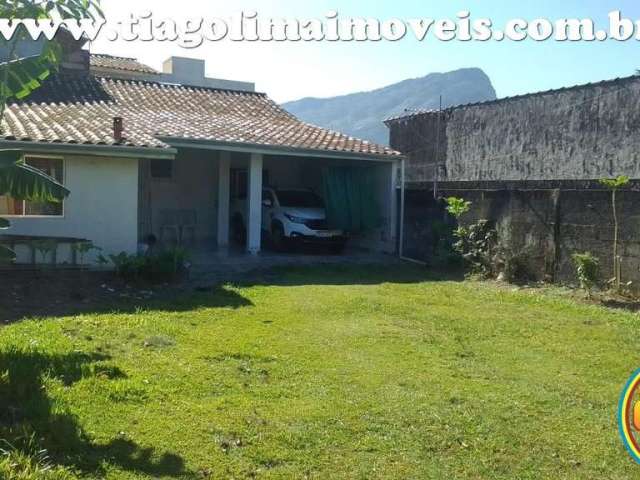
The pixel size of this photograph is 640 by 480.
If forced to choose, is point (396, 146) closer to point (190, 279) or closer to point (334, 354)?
point (190, 279)

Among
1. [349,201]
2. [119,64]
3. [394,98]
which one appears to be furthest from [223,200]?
[394,98]

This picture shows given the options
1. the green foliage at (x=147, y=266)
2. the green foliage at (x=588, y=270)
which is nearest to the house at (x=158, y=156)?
the green foliage at (x=147, y=266)

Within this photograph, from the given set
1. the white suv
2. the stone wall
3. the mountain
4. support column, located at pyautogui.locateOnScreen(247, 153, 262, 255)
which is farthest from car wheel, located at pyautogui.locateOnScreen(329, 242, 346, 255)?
the mountain

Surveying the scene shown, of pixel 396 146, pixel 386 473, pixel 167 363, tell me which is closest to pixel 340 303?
pixel 167 363

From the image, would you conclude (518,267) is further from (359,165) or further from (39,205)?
(39,205)

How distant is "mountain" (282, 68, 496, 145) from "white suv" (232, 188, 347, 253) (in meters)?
49.1

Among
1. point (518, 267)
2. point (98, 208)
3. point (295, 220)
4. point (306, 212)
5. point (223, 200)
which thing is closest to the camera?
point (98, 208)

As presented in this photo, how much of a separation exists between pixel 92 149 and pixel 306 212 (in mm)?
6252

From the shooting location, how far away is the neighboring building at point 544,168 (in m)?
11.4

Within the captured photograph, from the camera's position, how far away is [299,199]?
17.3 m

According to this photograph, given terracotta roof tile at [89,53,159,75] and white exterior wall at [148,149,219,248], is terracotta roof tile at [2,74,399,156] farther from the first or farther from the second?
terracotta roof tile at [89,53,159,75]

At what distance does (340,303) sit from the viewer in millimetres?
10117

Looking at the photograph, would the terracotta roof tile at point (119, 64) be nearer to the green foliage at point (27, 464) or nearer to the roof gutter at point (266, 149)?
the roof gutter at point (266, 149)

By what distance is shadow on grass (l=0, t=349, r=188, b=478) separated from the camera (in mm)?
4008
